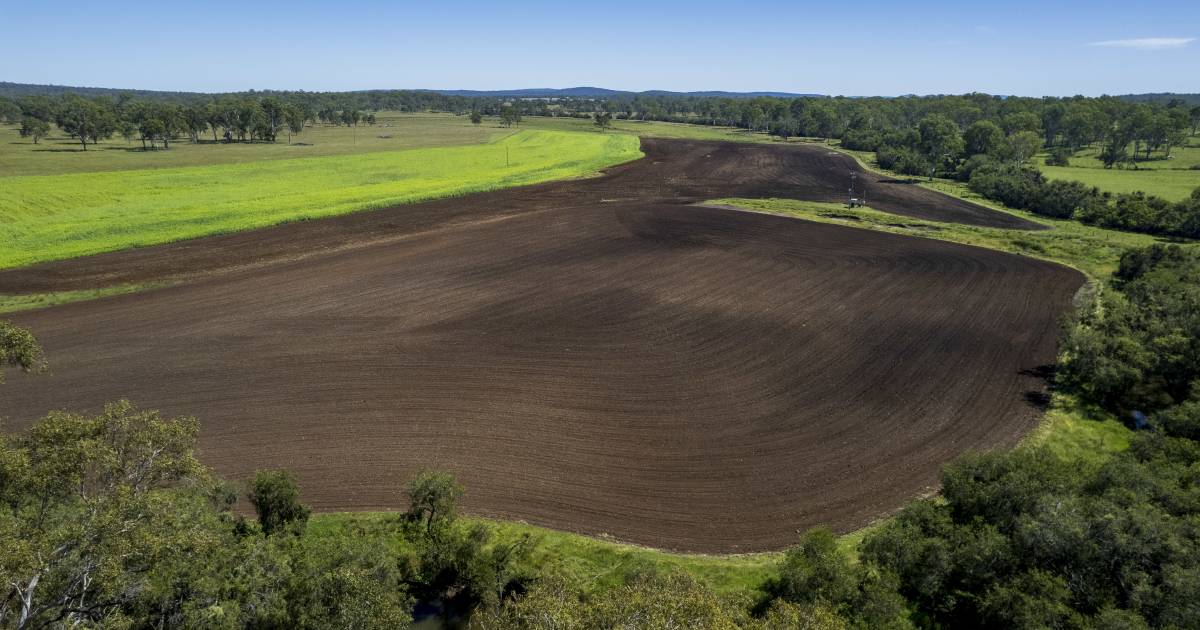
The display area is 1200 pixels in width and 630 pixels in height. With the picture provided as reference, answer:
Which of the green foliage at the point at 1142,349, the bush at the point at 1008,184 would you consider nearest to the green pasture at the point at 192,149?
the bush at the point at 1008,184

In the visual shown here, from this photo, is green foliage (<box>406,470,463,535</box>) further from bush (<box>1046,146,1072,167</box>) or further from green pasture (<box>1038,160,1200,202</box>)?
bush (<box>1046,146,1072,167</box>)

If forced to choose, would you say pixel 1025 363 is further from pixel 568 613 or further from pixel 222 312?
pixel 222 312

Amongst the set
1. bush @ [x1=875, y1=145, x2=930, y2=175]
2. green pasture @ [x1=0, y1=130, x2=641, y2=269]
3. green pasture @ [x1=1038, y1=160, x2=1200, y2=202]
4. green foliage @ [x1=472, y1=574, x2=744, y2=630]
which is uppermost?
bush @ [x1=875, y1=145, x2=930, y2=175]

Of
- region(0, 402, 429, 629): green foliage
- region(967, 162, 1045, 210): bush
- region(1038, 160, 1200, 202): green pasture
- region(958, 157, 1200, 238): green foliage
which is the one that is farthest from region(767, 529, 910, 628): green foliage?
region(1038, 160, 1200, 202): green pasture

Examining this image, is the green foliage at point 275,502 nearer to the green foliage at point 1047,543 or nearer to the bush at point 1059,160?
the green foliage at point 1047,543

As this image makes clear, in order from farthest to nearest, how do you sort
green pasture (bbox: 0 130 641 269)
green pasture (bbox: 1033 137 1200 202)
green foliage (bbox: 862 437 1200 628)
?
green pasture (bbox: 1033 137 1200 202) < green pasture (bbox: 0 130 641 269) < green foliage (bbox: 862 437 1200 628)

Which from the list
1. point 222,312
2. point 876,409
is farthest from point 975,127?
point 222,312

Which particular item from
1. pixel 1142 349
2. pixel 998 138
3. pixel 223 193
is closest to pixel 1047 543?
pixel 1142 349
